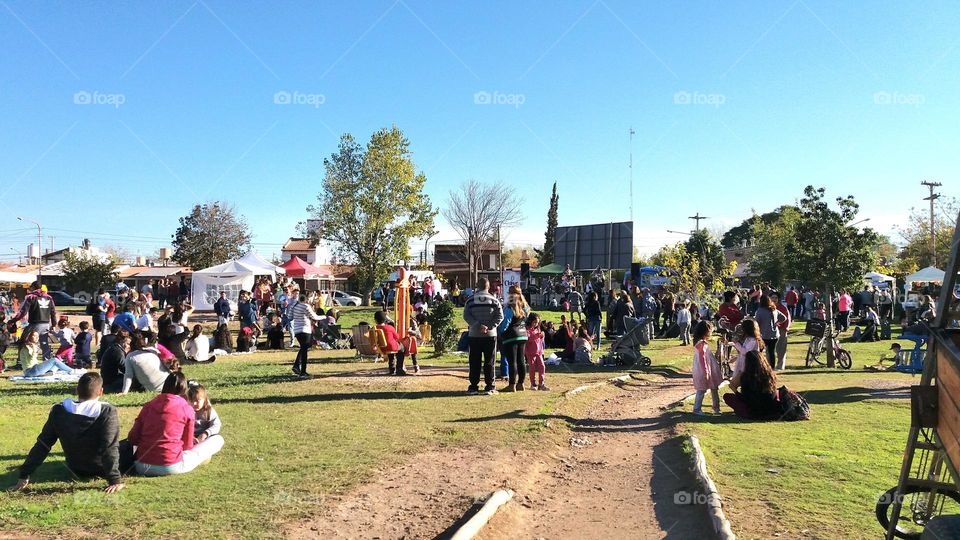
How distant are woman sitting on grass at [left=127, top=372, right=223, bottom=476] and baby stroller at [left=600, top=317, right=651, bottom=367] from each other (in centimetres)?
1138

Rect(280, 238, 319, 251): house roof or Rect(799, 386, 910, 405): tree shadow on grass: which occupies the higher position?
Rect(280, 238, 319, 251): house roof

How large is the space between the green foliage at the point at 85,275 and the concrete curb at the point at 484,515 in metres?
58.3

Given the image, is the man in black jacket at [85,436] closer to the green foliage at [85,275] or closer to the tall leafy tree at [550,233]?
the green foliage at [85,275]

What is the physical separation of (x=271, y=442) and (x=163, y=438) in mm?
1569

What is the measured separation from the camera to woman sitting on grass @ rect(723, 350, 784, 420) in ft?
31.3

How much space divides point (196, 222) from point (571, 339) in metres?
47.2

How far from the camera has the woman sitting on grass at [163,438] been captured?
636 centimetres

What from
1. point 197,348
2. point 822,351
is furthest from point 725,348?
point 197,348

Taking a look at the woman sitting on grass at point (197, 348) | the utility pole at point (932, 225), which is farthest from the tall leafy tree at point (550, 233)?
the woman sitting on grass at point (197, 348)

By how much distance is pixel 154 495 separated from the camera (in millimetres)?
5742

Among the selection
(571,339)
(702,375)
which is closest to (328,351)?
(571,339)

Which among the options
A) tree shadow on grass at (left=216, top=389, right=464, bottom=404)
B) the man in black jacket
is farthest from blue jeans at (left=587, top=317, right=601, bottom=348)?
the man in black jacket

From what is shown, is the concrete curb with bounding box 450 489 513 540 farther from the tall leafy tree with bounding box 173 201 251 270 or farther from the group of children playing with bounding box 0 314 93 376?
the tall leafy tree with bounding box 173 201 251 270

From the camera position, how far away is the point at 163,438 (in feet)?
20.9
